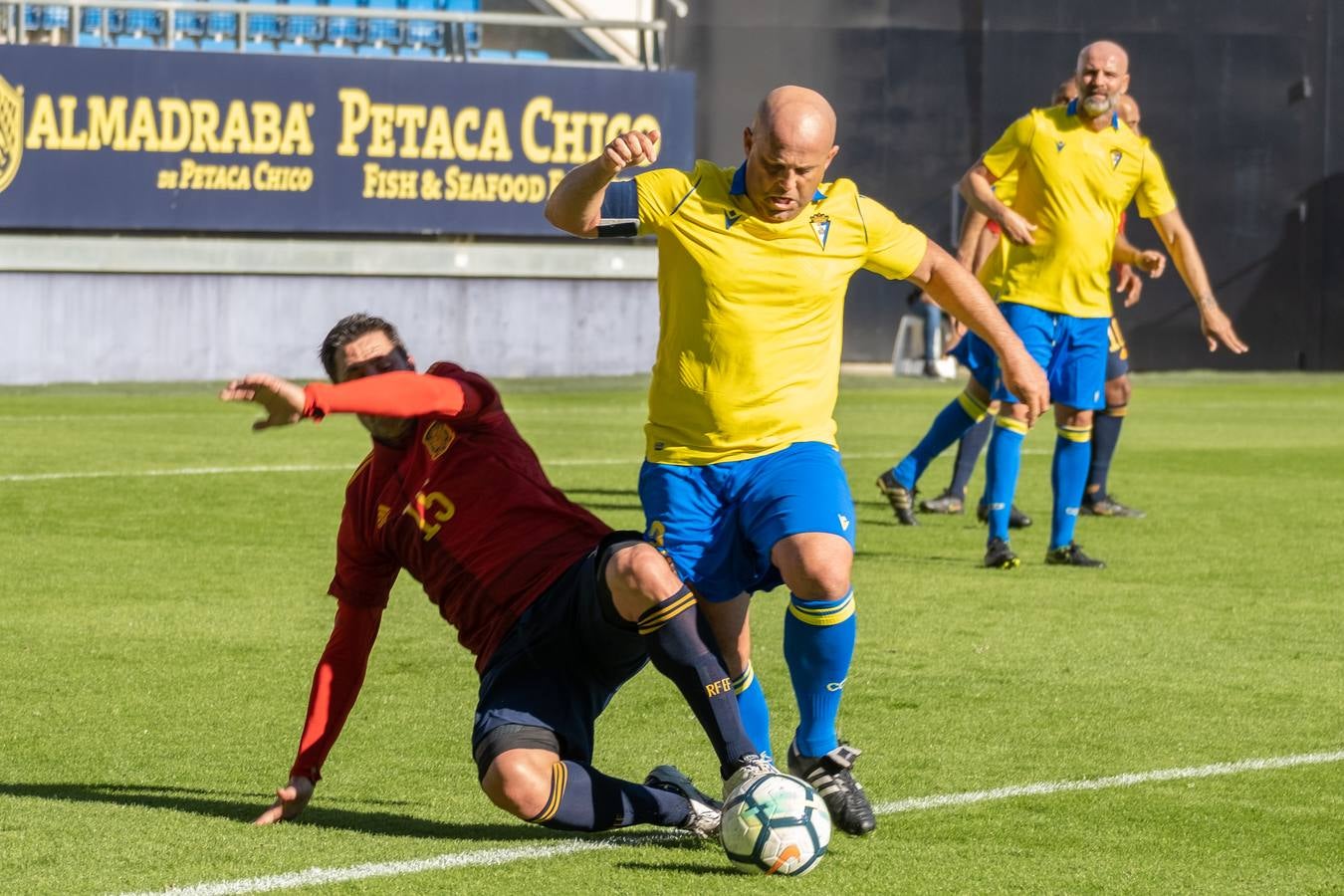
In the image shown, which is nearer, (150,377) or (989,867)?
(989,867)

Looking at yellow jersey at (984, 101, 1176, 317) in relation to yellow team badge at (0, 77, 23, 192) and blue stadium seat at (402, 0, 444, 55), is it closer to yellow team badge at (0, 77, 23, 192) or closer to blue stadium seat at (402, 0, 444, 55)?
yellow team badge at (0, 77, 23, 192)

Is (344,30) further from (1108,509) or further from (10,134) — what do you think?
(1108,509)

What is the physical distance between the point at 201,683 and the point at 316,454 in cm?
842

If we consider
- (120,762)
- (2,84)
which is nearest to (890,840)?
(120,762)

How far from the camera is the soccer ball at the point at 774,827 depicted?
4.54 meters

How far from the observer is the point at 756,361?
5375mm

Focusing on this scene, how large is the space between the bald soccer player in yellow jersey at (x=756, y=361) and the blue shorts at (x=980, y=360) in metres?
5.12

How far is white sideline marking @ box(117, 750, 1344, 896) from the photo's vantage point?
448 cm

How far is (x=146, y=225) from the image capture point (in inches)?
918

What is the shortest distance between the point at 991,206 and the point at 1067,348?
0.99 meters

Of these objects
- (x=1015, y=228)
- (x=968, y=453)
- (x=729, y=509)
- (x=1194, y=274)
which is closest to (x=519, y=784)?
(x=729, y=509)

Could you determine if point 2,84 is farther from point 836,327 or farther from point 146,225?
point 836,327

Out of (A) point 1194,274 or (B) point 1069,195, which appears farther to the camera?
(B) point 1069,195

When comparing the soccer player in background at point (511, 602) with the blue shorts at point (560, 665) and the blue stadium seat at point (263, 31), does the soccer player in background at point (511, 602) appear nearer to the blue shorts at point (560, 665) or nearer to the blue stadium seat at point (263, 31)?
the blue shorts at point (560, 665)
